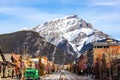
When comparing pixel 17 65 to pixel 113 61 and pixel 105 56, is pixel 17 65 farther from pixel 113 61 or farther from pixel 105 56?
pixel 113 61

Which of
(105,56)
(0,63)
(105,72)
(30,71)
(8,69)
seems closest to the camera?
(0,63)

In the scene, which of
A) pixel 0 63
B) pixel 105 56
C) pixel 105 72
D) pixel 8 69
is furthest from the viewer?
pixel 105 56

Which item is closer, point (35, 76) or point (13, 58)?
point (35, 76)

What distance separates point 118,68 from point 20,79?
95.6 feet

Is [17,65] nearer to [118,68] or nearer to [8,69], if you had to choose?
[8,69]

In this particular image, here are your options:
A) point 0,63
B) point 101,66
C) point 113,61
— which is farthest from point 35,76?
point 101,66

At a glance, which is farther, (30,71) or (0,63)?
(30,71)

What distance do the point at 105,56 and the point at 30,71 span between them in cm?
4113

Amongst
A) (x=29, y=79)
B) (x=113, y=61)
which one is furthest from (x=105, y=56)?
(x=29, y=79)

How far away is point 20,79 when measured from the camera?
12544cm

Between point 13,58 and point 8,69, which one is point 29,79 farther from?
point 13,58

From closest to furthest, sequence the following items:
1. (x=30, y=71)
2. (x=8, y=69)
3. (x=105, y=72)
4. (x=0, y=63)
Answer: (x=0, y=63) < (x=30, y=71) < (x=8, y=69) < (x=105, y=72)

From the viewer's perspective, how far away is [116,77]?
123m

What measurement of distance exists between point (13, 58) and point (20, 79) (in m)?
39.0
